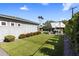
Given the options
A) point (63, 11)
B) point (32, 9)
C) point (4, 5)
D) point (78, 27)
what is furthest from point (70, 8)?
point (4, 5)

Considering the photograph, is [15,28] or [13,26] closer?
[13,26]

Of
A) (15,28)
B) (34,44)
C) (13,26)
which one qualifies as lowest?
(34,44)

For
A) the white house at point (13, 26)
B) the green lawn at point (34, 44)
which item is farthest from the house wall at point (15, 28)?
the green lawn at point (34, 44)

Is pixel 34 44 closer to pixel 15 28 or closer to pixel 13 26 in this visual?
pixel 15 28

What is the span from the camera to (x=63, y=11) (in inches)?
511

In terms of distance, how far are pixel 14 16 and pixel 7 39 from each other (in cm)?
243

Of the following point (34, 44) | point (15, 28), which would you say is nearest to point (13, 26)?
point (15, 28)

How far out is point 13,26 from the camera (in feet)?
50.8

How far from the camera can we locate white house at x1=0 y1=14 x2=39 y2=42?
13930mm

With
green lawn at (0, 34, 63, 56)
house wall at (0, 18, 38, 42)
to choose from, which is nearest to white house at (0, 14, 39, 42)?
house wall at (0, 18, 38, 42)

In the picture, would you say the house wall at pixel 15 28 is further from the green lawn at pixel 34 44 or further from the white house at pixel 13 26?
the green lawn at pixel 34 44

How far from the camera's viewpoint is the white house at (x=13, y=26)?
13.9 meters

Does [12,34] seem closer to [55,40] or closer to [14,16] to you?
[14,16]

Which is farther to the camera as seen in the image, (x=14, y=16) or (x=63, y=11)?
(x=14, y=16)
